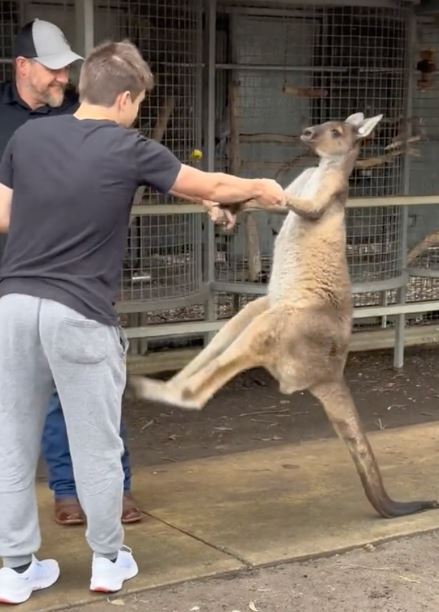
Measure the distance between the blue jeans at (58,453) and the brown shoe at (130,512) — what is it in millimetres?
102

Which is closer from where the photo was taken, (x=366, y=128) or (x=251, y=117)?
(x=366, y=128)

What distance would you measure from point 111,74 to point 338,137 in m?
1.38

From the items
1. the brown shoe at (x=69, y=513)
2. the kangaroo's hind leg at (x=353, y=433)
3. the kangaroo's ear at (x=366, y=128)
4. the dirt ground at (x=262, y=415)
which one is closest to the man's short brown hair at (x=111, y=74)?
the kangaroo's ear at (x=366, y=128)

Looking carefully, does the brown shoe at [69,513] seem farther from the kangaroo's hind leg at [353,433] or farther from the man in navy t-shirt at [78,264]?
the kangaroo's hind leg at [353,433]

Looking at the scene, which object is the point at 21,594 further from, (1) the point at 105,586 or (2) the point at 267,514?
(2) the point at 267,514

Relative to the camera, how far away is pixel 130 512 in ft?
16.3

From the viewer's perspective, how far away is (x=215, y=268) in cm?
755

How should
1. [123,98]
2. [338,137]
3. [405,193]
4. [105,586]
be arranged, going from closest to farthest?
[123,98] → [105,586] → [338,137] → [405,193]

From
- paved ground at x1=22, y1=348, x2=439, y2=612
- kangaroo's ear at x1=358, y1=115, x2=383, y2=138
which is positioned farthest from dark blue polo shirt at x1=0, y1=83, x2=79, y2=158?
paved ground at x1=22, y1=348, x2=439, y2=612

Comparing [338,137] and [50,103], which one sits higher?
[50,103]

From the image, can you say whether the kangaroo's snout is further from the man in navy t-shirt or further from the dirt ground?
the dirt ground

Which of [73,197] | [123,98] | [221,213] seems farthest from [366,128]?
[73,197]

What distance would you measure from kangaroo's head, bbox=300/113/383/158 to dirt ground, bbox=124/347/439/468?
7.18ft

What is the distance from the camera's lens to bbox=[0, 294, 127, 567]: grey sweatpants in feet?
12.3
